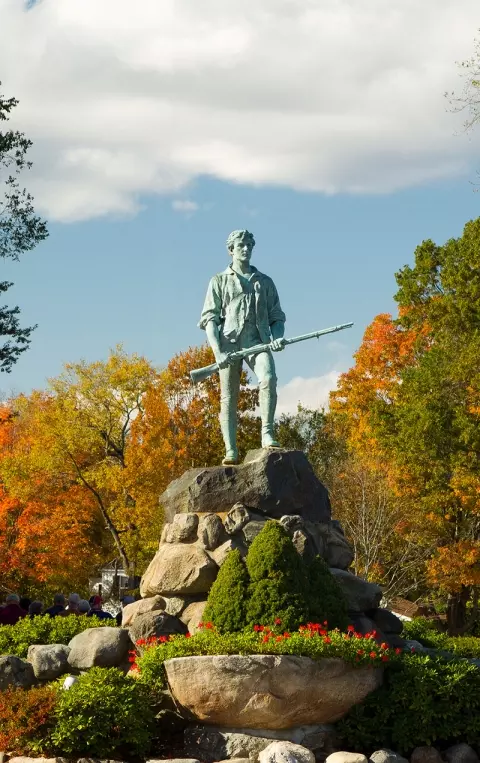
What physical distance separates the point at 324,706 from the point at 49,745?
2.80m

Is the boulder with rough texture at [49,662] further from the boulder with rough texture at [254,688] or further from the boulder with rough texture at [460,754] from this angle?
the boulder with rough texture at [460,754]

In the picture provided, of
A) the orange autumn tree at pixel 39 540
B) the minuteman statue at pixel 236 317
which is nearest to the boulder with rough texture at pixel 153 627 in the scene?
the minuteman statue at pixel 236 317

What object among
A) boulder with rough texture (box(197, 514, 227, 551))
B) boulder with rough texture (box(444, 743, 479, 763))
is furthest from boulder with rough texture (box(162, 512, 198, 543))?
boulder with rough texture (box(444, 743, 479, 763))

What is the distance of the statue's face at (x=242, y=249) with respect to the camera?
14.8 meters

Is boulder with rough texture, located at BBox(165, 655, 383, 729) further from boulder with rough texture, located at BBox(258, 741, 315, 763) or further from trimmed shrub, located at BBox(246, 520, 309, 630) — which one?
trimmed shrub, located at BBox(246, 520, 309, 630)

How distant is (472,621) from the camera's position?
31.9 metres

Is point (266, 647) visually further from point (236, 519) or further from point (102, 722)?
point (236, 519)

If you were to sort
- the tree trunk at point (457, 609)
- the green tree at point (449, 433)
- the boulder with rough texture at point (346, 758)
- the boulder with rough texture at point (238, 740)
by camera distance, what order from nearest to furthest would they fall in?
the boulder with rough texture at point (346, 758) → the boulder with rough texture at point (238, 740) → the green tree at point (449, 433) → the tree trunk at point (457, 609)

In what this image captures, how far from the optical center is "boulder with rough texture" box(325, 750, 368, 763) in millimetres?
10500

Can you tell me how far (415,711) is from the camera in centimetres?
1152

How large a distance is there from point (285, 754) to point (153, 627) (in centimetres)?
294

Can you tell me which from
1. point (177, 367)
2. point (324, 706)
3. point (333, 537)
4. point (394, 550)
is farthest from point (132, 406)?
point (324, 706)

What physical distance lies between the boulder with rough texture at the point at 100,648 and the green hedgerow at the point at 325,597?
90.2 inches

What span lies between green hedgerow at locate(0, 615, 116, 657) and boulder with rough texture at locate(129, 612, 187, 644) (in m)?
1.73
